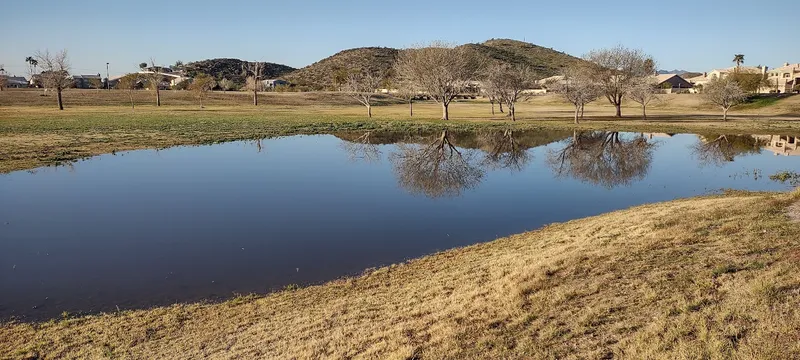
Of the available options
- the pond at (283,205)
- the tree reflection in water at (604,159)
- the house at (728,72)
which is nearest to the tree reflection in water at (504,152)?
the pond at (283,205)

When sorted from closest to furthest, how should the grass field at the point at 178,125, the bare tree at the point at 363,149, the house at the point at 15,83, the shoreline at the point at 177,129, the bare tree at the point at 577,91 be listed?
1. the shoreline at the point at 177,129
2. the bare tree at the point at 363,149
3. the grass field at the point at 178,125
4. the bare tree at the point at 577,91
5. the house at the point at 15,83

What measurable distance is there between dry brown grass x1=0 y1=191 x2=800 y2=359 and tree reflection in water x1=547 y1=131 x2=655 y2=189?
15.1 m

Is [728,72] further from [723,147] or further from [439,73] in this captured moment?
[723,147]

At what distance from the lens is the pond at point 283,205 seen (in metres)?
13.8

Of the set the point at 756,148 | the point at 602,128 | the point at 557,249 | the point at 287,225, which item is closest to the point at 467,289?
the point at 557,249

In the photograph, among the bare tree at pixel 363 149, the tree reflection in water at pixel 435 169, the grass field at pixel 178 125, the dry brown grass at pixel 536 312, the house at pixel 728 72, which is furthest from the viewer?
the house at pixel 728 72

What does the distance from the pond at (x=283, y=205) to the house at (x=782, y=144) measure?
55cm

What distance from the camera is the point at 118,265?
14594 mm

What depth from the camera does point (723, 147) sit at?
40.8m

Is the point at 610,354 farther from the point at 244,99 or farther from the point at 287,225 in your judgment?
the point at 244,99

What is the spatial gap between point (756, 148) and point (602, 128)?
52.5ft

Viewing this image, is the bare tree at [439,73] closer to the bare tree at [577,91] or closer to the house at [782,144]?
the bare tree at [577,91]

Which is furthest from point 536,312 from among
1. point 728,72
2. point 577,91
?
point 728,72

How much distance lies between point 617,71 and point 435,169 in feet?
160
